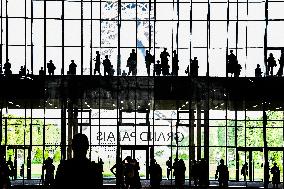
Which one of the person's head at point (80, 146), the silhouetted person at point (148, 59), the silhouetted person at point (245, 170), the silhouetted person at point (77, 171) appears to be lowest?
the silhouetted person at point (245, 170)

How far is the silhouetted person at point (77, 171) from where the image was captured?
4.53m

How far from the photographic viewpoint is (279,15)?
106ft

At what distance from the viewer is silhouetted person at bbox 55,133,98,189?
4.53 meters

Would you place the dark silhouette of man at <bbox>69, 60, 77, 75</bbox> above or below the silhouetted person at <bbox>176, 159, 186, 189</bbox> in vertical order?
above

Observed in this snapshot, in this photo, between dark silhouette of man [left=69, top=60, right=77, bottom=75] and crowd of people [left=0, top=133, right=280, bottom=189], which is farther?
dark silhouette of man [left=69, top=60, right=77, bottom=75]

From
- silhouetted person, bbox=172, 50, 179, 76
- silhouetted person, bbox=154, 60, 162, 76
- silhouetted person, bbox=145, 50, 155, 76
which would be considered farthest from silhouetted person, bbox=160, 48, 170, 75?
silhouetted person, bbox=145, 50, 155, 76

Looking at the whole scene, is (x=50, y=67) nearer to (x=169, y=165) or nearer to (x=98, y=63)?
(x=98, y=63)

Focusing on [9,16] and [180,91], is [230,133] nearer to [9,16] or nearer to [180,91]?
[180,91]

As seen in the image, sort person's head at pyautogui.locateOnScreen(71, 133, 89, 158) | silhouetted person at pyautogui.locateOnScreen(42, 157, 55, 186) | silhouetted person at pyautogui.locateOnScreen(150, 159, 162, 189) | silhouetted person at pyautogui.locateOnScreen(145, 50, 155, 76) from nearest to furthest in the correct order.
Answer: person's head at pyautogui.locateOnScreen(71, 133, 89, 158) → silhouetted person at pyautogui.locateOnScreen(150, 159, 162, 189) → silhouetted person at pyautogui.locateOnScreen(42, 157, 55, 186) → silhouetted person at pyautogui.locateOnScreen(145, 50, 155, 76)

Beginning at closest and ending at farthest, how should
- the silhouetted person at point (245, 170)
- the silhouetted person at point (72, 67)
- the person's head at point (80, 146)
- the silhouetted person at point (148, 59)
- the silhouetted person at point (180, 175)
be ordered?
the person's head at point (80, 146) < the silhouetted person at point (180, 175) < the silhouetted person at point (72, 67) < the silhouetted person at point (148, 59) < the silhouetted person at point (245, 170)

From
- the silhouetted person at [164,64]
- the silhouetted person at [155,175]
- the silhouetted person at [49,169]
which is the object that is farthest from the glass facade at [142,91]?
the silhouetted person at [155,175]

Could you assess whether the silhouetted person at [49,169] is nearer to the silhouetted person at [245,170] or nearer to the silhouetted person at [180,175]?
the silhouetted person at [180,175]

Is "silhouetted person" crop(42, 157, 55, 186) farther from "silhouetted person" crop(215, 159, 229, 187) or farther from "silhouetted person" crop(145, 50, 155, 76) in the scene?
"silhouetted person" crop(215, 159, 229, 187)

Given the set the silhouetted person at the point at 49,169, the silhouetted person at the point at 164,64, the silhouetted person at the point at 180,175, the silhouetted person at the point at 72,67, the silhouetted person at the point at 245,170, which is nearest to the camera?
the silhouetted person at the point at 180,175
